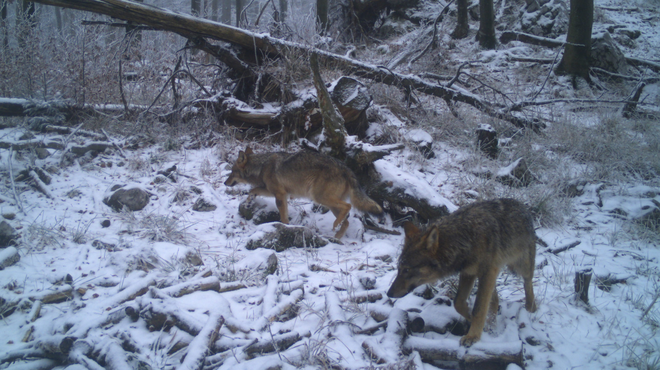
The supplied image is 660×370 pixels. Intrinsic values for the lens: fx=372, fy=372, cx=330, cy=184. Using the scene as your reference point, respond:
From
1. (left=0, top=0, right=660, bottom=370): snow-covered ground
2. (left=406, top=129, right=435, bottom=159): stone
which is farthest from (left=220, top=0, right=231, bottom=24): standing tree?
(left=406, top=129, right=435, bottom=159): stone

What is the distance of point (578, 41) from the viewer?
35.6 feet

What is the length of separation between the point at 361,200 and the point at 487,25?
1199 cm

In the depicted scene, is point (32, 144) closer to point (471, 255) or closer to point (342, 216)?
point (342, 216)

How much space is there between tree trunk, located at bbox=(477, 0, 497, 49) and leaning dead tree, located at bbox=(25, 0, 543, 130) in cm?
701

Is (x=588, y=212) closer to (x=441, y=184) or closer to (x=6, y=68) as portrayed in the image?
(x=441, y=184)

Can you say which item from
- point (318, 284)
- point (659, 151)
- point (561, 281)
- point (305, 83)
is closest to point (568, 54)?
point (659, 151)

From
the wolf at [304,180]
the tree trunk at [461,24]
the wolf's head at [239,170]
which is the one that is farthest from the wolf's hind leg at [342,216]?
the tree trunk at [461,24]

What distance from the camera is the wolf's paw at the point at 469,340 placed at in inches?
122

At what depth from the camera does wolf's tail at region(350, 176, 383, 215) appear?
573 centimetres

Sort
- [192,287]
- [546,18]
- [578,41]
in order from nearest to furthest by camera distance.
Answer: [192,287] → [578,41] → [546,18]

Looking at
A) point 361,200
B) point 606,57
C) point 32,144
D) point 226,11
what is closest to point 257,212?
point 361,200

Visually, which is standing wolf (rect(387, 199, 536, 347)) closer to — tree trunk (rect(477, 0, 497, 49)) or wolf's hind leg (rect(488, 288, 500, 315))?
wolf's hind leg (rect(488, 288, 500, 315))

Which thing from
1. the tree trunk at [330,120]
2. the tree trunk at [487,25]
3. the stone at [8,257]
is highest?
the tree trunk at [487,25]

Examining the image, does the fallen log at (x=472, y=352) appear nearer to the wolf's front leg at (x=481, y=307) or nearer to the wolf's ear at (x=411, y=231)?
the wolf's front leg at (x=481, y=307)
